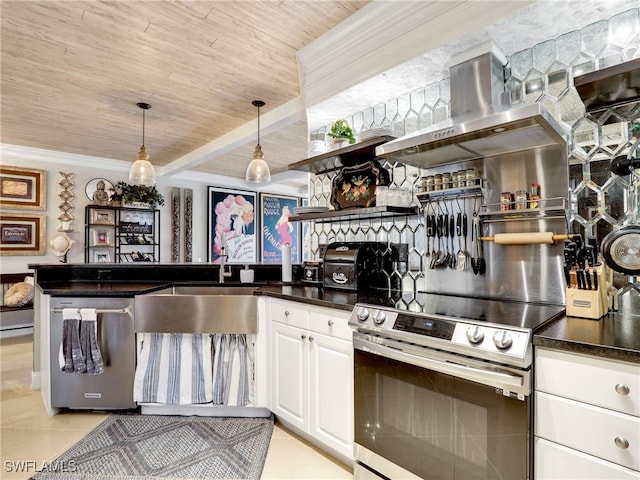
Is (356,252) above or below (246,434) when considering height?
above

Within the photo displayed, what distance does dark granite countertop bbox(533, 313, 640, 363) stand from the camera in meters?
→ 1.09

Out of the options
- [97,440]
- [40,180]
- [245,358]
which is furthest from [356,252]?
[40,180]

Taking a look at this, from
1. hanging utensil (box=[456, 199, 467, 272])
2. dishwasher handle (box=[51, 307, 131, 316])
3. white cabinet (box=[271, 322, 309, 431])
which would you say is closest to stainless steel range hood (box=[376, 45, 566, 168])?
hanging utensil (box=[456, 199, 467, 272])

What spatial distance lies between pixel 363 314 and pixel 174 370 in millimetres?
1558

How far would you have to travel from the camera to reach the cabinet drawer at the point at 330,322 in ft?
6.21

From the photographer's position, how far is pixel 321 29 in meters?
2.28

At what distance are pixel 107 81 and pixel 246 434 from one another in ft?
9.46

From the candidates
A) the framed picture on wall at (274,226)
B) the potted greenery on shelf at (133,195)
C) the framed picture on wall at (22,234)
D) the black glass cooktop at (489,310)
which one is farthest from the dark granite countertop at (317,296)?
the framed picture on wall at (274,226)

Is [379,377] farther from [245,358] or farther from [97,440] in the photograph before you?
[97,440]

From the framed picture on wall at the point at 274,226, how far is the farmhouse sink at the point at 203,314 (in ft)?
15.9

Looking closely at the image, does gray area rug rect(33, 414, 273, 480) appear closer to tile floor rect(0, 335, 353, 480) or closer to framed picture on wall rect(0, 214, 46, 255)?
tile floor rect(0, 335, 353, 480)

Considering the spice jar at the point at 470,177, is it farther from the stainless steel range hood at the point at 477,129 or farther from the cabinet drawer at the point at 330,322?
the cabinet drawer at the point at 330,322

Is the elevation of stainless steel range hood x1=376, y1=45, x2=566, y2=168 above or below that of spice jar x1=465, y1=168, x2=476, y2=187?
above

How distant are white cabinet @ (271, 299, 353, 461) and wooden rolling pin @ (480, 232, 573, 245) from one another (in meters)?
0.88
